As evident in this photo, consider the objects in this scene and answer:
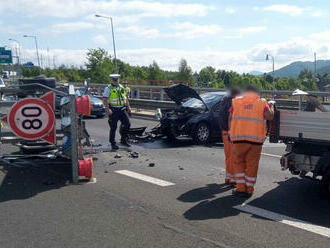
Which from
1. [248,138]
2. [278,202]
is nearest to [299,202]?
[278,202]

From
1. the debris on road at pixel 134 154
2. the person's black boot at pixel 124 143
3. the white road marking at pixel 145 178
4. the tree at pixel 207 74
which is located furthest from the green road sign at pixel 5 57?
the white road marking at pixel 145 178

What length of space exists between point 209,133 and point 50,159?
5.10m

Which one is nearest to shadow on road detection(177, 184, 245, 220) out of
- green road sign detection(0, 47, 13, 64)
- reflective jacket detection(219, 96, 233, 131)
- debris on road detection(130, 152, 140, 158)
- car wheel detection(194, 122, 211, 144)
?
reflective jacket detection(219, 96, 233, 131)

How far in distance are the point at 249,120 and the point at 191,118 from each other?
20.9 ft

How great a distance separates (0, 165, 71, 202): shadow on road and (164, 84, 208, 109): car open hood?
4.69m

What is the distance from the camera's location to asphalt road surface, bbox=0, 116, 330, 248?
16.8 ft

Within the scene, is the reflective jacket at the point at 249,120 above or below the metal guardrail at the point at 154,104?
above

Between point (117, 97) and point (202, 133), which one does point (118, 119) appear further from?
point (202, 133)

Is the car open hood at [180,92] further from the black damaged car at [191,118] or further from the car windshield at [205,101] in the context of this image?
the car windshield at [205,101]

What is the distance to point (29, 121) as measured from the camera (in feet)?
27.5

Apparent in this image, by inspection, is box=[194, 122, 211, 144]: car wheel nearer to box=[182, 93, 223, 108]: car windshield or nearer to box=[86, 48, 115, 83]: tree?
box=[182, 93, 223, 108]: car windshield

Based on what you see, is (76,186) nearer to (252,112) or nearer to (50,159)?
(50,159)

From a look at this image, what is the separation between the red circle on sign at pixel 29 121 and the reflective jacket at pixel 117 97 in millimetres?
3951

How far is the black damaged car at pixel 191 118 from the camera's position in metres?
13.2
